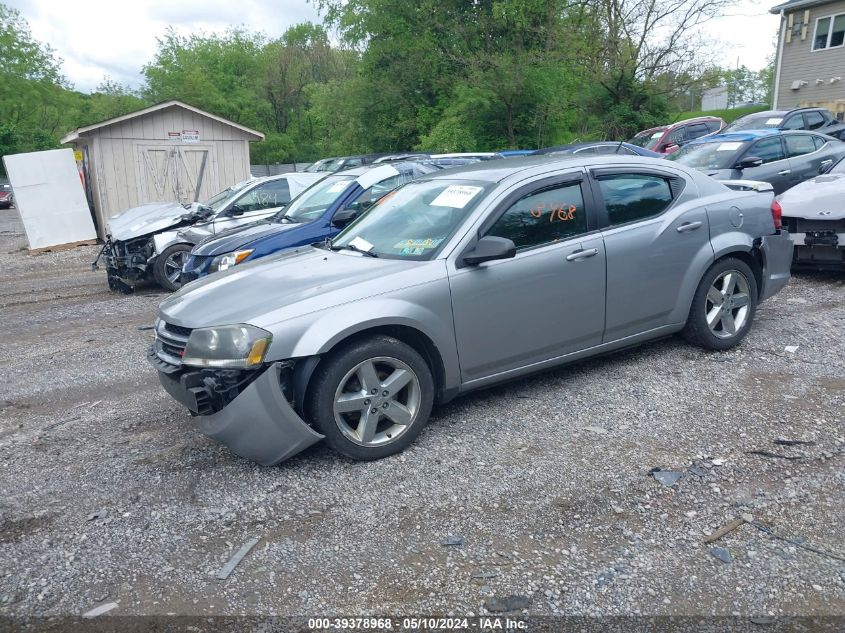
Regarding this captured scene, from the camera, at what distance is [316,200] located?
9070mm

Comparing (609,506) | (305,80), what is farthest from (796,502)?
(305,80)

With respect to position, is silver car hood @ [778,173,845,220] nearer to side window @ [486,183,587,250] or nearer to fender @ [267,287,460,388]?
side window @ [486,183,587,250]

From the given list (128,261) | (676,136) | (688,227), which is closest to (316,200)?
(128,261)

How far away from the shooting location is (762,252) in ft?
19.8

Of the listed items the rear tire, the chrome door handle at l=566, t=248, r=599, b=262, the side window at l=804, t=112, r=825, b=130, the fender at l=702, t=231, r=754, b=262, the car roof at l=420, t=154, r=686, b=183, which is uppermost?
the car roof at l=420, t=154, r=686, b=183

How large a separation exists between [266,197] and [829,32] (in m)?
27.0

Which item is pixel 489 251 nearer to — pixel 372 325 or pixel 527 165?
pixel 372 325

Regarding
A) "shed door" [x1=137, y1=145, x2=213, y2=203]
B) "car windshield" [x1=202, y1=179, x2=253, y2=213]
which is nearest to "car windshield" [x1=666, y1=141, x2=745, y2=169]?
"car windshield" [x1=202, y1=179, x2=253, y2=213]

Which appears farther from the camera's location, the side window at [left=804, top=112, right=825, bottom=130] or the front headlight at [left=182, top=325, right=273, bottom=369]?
the side window at [left=804, top=112, right=825, bottom=130]

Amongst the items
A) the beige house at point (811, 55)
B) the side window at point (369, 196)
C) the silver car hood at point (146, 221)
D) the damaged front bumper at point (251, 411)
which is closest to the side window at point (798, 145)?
the side window at point (369, 196)

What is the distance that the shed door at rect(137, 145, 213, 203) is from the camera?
1828 centimetres

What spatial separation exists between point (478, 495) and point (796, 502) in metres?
1.64

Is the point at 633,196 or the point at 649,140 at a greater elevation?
the point at 633,196

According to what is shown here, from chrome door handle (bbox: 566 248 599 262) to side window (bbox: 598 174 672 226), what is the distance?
36 cm
